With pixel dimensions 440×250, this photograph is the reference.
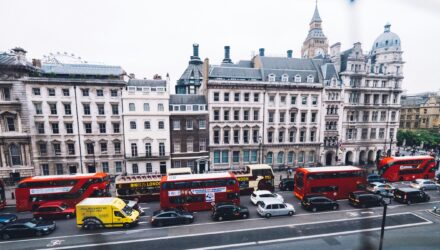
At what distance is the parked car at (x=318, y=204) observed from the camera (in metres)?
23.5

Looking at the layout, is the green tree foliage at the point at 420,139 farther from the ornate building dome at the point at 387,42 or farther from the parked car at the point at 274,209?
the parked car at the point at 274,209

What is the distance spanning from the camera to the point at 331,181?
2623 centimetres

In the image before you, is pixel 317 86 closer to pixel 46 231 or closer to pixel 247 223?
pixel 247 223

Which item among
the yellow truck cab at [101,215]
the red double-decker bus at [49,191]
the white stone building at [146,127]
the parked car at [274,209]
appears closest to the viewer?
the yellow truck cab at [101,215]

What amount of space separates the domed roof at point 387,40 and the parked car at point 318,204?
270 feet

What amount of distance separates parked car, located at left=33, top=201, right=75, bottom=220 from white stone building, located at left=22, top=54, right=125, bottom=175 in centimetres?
1345

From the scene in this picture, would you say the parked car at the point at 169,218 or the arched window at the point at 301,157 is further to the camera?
the arched window at the point at 301,157

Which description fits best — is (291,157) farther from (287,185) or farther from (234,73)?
(234,73)

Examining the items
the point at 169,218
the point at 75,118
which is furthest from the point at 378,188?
the point at 75,118

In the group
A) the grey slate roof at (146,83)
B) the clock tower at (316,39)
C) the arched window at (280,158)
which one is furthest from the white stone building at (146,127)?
the clock tower at (316,39)

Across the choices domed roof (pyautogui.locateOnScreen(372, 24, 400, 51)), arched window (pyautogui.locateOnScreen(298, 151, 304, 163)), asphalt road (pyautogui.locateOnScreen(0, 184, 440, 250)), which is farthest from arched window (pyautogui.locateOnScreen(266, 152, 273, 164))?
domed roof (pyautogui.locateOnScreen(372, 24, 400, 51))

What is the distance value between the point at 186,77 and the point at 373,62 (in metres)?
44.0

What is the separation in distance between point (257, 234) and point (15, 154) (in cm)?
3966

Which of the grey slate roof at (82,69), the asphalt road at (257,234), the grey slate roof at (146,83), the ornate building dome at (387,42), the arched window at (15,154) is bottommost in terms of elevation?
the asphalt road at (257,234)
